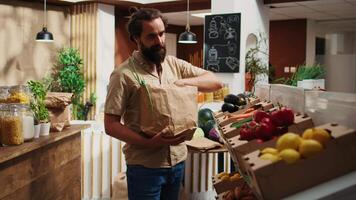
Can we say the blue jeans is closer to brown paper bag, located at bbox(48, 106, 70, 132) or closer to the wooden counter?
the wooden counter

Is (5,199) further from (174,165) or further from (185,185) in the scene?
(185,185)

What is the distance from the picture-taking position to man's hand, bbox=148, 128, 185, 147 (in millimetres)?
1778

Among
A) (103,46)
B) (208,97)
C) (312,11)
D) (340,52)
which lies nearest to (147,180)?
(208,97)

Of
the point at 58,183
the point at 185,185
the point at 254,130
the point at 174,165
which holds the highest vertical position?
the point at 254,130

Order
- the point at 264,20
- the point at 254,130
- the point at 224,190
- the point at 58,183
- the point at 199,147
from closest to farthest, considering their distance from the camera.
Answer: the point at 254,130, the point at 224,190, the point at 58,183, the point at 199,147, the point at 264,20

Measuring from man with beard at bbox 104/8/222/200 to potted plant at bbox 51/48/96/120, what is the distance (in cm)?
573

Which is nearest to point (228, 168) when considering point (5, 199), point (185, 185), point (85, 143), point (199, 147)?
point (185, 185)

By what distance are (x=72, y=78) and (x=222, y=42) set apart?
2.80 metres

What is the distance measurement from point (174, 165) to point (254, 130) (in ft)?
2.08

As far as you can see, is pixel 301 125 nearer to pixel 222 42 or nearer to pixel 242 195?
pixel 242 195

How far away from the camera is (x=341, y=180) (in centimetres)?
114

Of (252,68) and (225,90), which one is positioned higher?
(252,68)

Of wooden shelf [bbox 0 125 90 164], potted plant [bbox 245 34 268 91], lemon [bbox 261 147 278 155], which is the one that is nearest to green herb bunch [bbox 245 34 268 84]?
potted plant [bbox 245 34 268 91]

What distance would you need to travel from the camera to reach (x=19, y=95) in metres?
2.27
